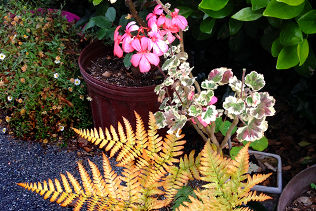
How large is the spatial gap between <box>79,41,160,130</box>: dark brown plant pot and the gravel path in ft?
1.21

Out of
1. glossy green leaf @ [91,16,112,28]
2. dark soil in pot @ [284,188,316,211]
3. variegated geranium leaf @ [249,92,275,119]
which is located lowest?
dark soil in pot @ [284,188,316,211]

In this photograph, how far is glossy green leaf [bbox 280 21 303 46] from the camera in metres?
1.34

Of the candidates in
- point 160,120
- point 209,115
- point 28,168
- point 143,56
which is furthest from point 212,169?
point 28,168

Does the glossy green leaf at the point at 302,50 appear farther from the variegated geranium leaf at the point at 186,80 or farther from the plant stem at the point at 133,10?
the plant stem at the point at 133,10

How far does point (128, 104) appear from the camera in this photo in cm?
191

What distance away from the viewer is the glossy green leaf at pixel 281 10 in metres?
1.26

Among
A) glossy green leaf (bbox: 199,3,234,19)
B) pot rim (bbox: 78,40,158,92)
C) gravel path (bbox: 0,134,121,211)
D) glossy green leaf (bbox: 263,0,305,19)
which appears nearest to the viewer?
glossy green leaf (bbox: 263,0,305,19)

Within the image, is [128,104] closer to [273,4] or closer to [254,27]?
[254,27]

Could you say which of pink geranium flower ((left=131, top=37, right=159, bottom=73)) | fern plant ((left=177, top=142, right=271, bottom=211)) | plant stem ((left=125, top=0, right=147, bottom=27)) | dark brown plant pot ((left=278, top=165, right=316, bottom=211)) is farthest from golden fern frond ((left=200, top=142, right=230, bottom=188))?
plant stem ((left=125, top=0, right=147, bottom=27))

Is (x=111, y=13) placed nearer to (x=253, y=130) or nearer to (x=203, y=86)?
(x=203, y=86)

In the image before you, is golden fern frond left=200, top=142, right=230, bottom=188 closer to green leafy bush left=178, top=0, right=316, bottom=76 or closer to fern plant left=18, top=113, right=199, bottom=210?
fern plant left=18, top=113, right=199, bottom=210

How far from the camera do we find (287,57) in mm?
1419

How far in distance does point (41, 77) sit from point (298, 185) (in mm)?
1791

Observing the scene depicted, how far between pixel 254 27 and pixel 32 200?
5.64 ft
